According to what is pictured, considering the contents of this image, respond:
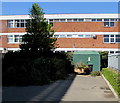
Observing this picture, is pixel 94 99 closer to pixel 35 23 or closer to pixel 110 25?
pixel 35 23

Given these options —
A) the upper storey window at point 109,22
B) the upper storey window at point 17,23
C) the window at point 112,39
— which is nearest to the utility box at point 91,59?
the window at point 112,39

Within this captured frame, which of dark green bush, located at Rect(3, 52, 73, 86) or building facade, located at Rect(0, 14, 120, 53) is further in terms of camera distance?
building facade, located at Rect(0, 14, 120, 53)

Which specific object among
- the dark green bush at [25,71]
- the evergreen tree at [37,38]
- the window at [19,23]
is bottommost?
the dark green bush at [25,71]

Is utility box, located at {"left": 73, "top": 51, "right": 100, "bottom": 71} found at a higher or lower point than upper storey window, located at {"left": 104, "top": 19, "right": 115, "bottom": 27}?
lower

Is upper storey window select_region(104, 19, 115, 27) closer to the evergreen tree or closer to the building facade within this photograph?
the building facade

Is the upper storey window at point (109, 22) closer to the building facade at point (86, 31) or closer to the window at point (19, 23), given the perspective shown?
the building facade at point (86, 31)

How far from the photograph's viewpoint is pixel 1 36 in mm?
38781

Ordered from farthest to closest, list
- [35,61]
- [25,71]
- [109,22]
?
1. [109,22]
2. [35,61]
3. [25,71]

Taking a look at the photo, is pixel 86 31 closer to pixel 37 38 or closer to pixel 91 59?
pixel 91 59

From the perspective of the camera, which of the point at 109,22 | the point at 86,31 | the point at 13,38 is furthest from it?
the point at 13,38

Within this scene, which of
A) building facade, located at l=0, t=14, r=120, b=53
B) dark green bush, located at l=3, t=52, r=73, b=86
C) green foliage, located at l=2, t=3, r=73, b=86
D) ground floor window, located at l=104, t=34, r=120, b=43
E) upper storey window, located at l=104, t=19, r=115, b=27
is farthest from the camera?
upper storey window, located at l=104, t=19, r=115, b=27

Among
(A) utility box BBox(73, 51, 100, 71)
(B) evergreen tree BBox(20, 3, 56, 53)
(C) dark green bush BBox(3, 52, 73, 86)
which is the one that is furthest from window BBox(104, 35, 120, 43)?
(C) dark green bush BBox(3, 52, 73, 86)

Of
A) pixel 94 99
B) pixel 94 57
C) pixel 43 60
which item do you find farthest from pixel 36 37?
pixel 94 99

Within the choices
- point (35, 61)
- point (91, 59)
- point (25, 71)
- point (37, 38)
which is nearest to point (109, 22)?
point (91, 59)
